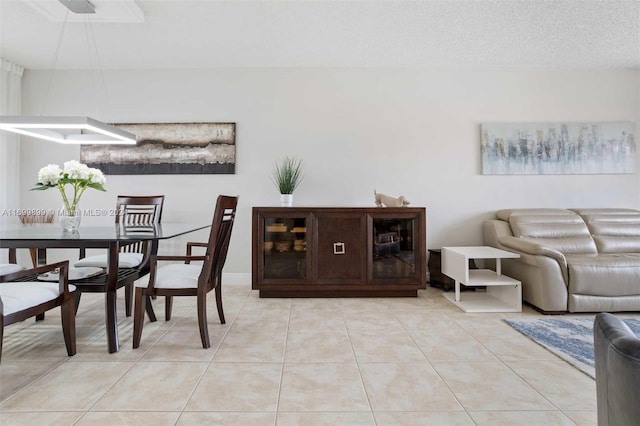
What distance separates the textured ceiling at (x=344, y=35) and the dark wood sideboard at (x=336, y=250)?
165 centimetres

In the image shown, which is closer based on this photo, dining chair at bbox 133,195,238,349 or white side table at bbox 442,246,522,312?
dining chair at bbox 133,195,238,349

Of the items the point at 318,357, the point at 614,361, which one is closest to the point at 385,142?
the point at 318,357

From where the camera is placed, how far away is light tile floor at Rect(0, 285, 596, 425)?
146 centimetres

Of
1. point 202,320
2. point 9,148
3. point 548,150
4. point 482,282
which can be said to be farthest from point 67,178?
point 548,150

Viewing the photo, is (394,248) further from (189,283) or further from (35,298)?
(35,298)

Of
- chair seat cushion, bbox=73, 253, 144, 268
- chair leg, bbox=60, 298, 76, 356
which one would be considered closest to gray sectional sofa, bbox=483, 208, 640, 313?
chair seat cushion, bbox=73, 253, 144, 268

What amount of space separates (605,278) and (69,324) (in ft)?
13.0

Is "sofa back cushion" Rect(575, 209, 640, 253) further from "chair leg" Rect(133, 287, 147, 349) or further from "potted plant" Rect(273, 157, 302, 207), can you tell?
"chair leg" Rect(133, 287, 147, 349)

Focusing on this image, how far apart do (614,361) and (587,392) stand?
49.8 inches

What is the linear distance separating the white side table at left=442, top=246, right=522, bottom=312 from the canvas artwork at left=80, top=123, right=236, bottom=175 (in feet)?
9.07

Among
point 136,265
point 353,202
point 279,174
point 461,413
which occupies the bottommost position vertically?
point 461,413

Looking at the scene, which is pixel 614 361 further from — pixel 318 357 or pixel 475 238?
pixel 475 238

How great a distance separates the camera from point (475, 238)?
3.90 m

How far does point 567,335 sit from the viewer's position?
2.33 metres
